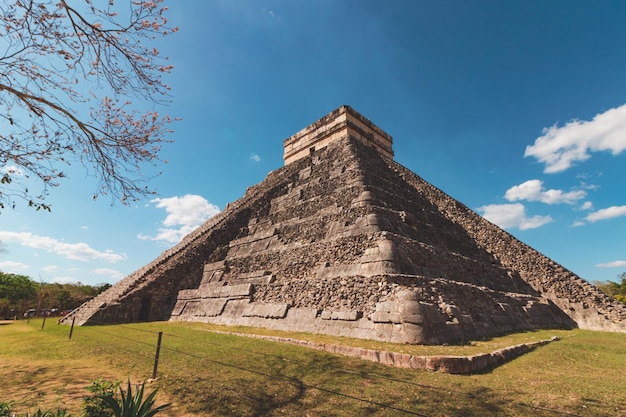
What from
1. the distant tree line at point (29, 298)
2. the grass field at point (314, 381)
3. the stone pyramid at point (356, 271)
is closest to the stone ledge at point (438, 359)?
the grass field at point (314, 381)

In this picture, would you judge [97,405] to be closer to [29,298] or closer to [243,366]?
[243,366]

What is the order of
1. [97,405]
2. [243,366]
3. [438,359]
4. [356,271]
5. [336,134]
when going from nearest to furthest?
[97,405]
[438,359]
[243,366]
[356,271]
[336,134]

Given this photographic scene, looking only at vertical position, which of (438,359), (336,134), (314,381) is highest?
(336,134)

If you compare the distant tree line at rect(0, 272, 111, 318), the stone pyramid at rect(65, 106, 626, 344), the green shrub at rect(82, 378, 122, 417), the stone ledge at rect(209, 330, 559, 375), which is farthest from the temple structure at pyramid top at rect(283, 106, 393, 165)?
the distant tree line at rect(0, 272, 111, 318)

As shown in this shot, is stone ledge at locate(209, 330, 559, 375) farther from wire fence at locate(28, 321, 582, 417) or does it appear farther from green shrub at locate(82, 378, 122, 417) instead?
green shrub at locate(82, 378, 122, 417)

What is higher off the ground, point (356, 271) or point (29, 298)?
point (356, 271)

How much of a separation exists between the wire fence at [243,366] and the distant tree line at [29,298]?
70.9ft

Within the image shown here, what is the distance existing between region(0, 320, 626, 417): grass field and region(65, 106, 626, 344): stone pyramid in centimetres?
141

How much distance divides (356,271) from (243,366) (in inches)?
185

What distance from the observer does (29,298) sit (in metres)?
26.3

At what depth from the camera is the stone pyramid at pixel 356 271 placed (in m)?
8.62

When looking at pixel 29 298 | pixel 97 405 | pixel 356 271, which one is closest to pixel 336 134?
pixel 356 271

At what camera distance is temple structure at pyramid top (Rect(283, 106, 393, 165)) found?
70.0 ft

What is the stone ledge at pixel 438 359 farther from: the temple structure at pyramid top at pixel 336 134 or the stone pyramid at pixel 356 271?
the temple structure at pyramid top at pixel 336 134
